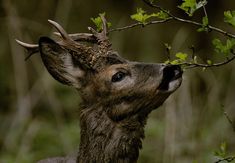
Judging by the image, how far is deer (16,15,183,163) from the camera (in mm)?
5824

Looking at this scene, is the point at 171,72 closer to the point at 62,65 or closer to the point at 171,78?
the point at 171,78

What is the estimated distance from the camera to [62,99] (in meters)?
10.0

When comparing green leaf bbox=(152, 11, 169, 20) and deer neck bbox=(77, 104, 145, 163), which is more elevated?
green leaf bbox=(152, 11, 169, 20)

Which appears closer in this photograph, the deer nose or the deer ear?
the deer nose

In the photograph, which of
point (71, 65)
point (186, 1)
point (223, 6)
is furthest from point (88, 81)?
point (223, 6)

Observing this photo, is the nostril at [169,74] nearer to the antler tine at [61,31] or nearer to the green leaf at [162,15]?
the green leaf at [162,15]

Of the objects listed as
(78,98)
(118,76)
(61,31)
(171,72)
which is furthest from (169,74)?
(78,98)

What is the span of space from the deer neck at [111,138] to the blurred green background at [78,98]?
7.22 ft

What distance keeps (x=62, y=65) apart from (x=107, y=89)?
0.40 metres

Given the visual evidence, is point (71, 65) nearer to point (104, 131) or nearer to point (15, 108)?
point (104, 131)

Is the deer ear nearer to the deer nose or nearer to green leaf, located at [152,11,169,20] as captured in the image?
the deer nose

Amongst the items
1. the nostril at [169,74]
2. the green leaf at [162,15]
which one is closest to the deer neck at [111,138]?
the nostril at [169,74]

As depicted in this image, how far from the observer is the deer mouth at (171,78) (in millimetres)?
5660

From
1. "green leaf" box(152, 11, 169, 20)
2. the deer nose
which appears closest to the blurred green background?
the deer nose
